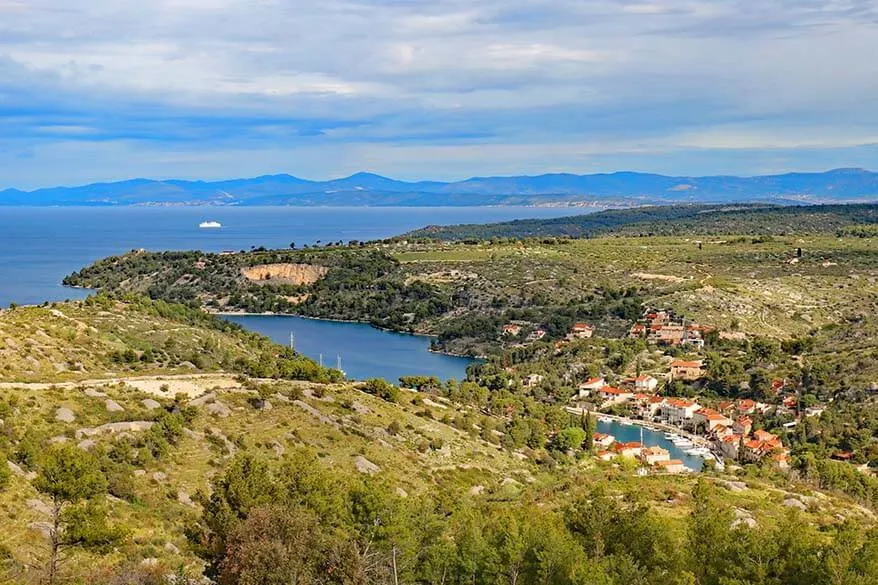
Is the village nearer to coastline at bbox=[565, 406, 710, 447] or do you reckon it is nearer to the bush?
coastline at bbox=[565, 406, 710, 447]

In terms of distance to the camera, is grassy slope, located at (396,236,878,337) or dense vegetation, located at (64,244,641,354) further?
dense vegetation, located at (64,244,641,354)

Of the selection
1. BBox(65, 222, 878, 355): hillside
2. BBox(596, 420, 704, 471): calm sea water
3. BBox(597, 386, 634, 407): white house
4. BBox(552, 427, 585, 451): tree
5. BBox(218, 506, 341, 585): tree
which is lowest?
BBox(596, 420, 704, 471): calm sea water

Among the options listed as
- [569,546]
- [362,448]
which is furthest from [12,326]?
[569,546]

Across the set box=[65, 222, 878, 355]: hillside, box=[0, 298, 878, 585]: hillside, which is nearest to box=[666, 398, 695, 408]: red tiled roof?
box=[0, 298, 878, 585]: hillside

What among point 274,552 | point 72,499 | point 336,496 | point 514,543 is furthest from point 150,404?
point 274,552

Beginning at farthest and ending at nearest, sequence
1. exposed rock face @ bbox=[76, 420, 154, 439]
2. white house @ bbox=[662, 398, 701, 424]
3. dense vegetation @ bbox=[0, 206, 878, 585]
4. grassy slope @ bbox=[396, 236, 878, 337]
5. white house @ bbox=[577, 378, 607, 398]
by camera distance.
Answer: grassy slope @ bbox=[396, 236, 878, 337] → white house @ bbox=[577, 378, 607, 398] → white house @ bbox=[662, 398, 701, 424] → exposed rock face @ bbox=[76, 420, 154, 439] → dense vegetation @ bbox=[0, 206, 878, 585]

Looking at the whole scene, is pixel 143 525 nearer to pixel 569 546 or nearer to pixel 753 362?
pixel 569 546

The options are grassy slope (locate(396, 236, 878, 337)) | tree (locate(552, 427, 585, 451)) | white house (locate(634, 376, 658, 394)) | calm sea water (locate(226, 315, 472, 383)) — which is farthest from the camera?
grassy slope (locate(396, 236, 878, 337))
